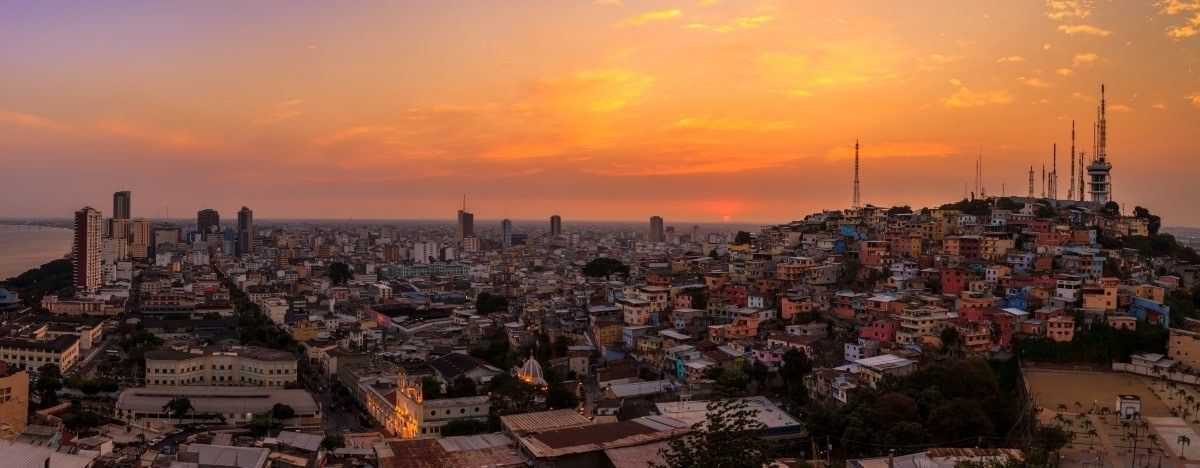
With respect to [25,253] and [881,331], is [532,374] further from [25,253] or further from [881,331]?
[25,253]

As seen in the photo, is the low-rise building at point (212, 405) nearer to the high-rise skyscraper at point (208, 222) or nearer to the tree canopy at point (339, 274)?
the tree canopy at point (339, 274)

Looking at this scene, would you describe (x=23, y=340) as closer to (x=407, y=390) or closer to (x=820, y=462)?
Result: (x=407, y=390)

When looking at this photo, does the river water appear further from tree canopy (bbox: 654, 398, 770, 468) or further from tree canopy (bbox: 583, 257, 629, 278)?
tree canopy (bbox: 654, 398, 770, 468)

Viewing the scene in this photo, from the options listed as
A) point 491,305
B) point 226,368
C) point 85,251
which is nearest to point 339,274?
point 85,251

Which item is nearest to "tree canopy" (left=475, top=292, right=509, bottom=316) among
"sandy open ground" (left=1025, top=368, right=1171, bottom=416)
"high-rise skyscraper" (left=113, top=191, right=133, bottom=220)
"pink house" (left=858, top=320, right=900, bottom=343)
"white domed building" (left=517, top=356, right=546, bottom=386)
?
"white domed building" (left=517, top=356, right=546, bottom=386)

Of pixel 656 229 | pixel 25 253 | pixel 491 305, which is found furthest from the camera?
pixel 656 229

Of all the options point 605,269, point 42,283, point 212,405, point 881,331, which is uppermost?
point 605,269
